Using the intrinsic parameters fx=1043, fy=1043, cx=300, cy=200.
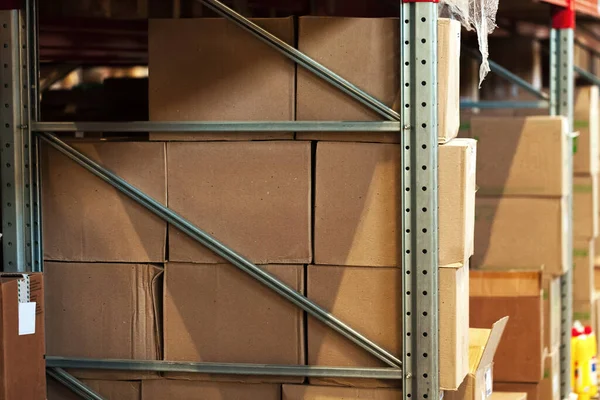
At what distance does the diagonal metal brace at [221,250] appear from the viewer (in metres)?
3.96

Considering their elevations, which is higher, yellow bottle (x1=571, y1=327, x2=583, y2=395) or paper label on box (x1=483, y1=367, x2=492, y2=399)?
paper label on box (x1=483, y1=367, x2=492, y2=399)

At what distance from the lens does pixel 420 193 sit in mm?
3816

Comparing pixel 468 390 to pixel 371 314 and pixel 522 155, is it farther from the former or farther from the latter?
pixel 522 155

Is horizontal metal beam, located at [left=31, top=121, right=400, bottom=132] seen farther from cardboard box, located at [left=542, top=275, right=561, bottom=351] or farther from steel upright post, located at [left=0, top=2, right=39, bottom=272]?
cardboard box, located at [left=542, top=275, right=561, bottom=351]

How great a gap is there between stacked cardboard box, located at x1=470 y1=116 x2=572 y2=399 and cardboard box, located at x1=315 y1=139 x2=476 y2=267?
1741 millimetres

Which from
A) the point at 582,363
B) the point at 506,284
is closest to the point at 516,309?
the point at 506,284

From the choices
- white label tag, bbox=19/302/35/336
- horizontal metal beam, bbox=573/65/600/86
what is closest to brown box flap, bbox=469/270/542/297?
horizontal metal beam, bbox=573/65/600/86

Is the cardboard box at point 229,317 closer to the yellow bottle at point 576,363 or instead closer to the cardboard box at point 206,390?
the cardboard box at point 206,390

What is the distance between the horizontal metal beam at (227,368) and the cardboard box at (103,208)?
1.35 ft

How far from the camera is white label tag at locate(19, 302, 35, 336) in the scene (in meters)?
3.76

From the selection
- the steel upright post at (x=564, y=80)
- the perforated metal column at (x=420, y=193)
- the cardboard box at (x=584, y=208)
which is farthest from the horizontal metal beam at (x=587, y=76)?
the perforated metal column at (x=420, y=193)

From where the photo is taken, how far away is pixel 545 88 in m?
8.19

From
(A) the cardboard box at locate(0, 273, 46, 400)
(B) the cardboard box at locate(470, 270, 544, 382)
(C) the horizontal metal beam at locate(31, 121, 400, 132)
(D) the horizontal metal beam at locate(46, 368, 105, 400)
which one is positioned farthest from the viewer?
(B) the cardboard box at locate(470, 270, 544, 382)

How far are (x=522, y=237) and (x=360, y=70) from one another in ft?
8.09
